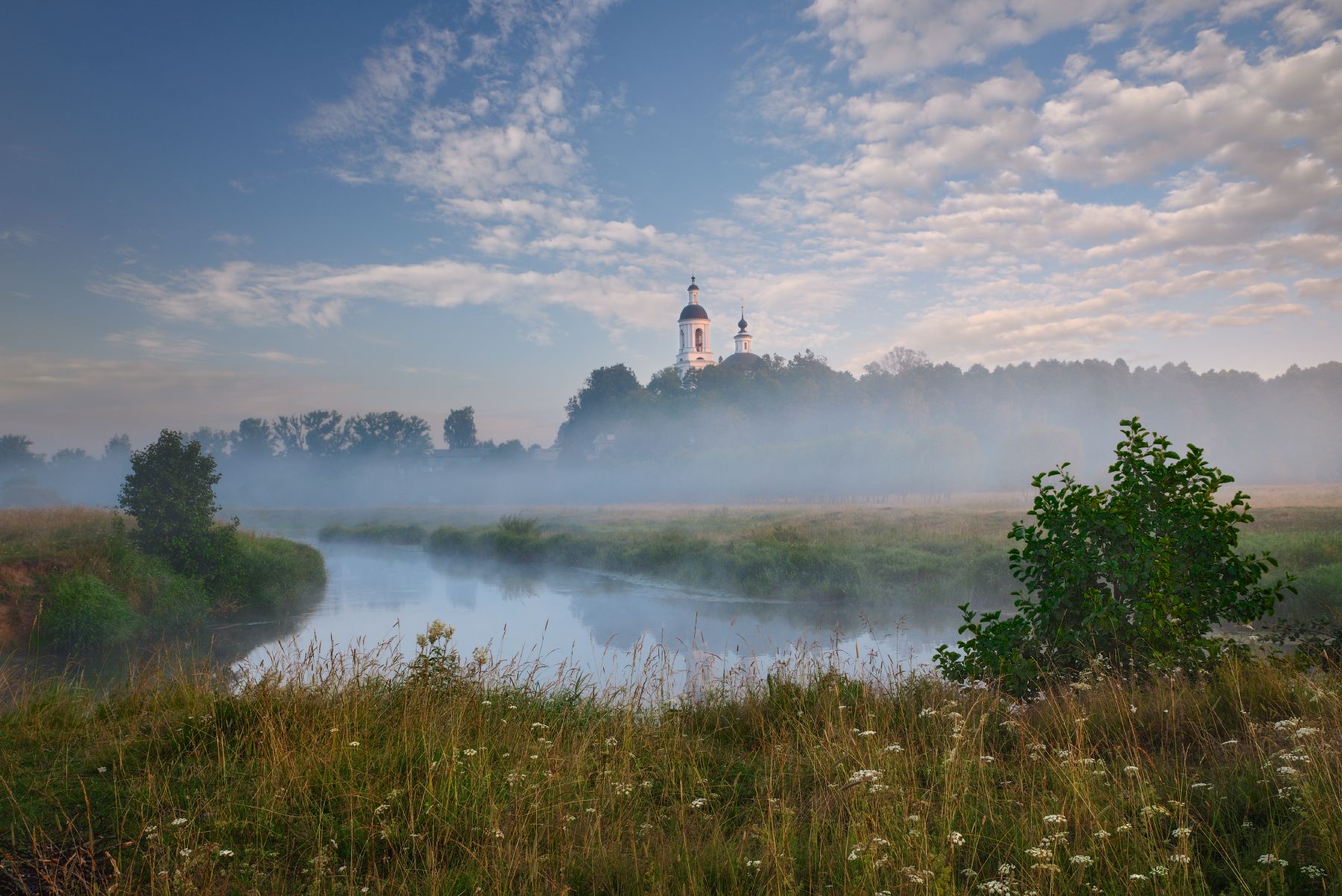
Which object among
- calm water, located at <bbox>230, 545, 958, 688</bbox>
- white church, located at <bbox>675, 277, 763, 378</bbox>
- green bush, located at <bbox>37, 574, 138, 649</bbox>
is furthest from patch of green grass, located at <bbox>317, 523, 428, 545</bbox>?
white church, located at <bbox>675, 277, 763, 378</bbox>

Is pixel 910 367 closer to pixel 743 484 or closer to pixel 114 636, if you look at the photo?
pixel 743 484

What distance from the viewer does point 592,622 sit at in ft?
75.8

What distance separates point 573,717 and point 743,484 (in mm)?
66455

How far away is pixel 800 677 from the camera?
7.93 metres

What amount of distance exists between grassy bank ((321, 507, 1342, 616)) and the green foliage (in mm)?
10964

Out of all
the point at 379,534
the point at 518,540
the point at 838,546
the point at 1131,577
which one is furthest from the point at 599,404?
the point at 1131,577

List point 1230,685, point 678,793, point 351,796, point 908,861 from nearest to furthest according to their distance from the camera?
point 908,861
point 351,796
point 678,793
point 1230,685

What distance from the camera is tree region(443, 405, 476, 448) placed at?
135625 mm

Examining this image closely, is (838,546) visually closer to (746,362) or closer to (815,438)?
(815,438)

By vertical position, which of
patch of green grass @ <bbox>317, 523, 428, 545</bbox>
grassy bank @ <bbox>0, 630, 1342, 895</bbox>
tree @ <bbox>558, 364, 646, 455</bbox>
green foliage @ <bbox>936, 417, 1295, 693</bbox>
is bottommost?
patch of green grass @ <bbox>317, 523, 428, 545</bbox>

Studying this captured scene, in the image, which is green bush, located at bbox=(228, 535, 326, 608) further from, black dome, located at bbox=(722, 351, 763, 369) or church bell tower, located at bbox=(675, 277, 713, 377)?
church bell tower, located at bbox=(675, 277, 713, 377)

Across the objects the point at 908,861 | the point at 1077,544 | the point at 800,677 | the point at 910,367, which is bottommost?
the point at 800,677

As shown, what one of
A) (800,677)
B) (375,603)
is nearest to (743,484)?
(375,603)

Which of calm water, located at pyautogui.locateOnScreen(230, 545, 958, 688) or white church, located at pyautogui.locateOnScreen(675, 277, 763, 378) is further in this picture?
white church, located at pyautogui.locateOnScreen(675, 277, 763, 378)
